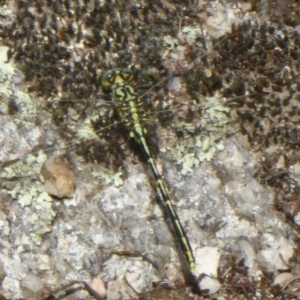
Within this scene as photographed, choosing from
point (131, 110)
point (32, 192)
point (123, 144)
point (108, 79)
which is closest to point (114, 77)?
point (108, 79)

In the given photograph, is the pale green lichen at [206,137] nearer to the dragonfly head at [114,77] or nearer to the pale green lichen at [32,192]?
the dragonfly head at [114,77]

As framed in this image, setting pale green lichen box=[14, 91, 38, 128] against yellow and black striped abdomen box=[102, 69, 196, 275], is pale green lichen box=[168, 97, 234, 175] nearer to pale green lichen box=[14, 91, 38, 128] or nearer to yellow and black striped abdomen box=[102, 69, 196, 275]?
yellow and black striped abdomen box=[102, 69, 196, 275]

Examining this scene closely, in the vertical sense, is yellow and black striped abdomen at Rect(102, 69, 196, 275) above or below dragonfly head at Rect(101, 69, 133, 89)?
below

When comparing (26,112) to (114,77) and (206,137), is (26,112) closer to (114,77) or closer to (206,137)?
(114,77)

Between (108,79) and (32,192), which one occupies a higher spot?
(108,79)

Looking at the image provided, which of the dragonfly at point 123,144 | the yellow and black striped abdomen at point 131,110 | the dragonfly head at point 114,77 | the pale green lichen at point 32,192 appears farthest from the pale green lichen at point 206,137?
the pale green lichen at point 32,192

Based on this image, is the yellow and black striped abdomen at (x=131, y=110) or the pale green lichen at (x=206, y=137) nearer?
the yellow and black striped abdomen at (x=131, y=110)

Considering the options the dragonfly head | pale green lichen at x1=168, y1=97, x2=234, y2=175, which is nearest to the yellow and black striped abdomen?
the dragonfly head
